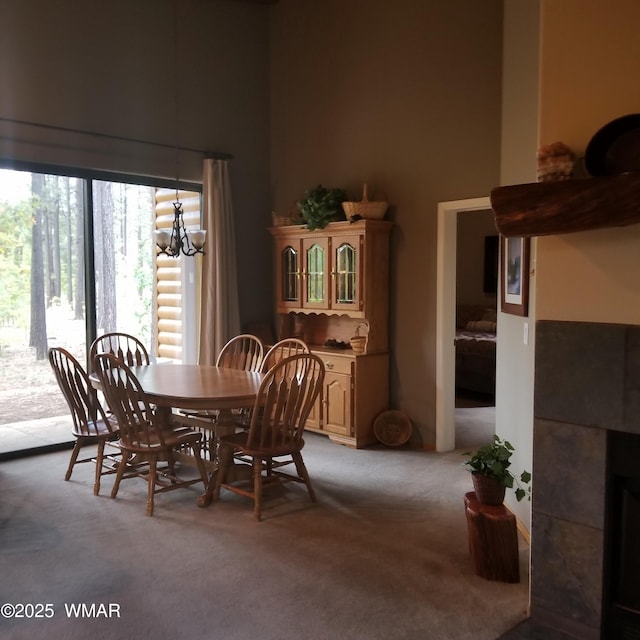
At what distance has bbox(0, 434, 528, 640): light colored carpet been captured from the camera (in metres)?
2.54

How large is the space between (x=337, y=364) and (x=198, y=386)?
1.67m

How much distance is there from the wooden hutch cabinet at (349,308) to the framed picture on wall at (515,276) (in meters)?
1.52

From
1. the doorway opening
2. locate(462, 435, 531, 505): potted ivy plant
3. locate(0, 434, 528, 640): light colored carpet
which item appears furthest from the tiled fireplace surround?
the doorway opening

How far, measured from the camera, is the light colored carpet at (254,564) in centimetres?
254

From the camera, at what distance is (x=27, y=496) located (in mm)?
4000

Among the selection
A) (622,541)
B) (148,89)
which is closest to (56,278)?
(148,89)

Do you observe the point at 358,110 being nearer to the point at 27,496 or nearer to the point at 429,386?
the point at 429,386

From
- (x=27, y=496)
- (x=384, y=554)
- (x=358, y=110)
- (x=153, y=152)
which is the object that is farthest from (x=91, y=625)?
(x=358, y=110)

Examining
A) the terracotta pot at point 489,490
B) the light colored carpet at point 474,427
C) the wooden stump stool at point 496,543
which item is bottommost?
the light colored carpet at point 474,427

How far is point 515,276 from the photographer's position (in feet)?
11.8

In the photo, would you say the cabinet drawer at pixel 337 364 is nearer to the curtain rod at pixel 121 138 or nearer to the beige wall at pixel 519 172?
the beige wall at pixel 519 172

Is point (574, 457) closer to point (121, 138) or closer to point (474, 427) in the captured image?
point (474, 427)

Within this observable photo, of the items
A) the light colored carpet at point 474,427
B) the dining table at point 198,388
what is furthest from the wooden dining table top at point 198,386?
the light colored carpet at point 474,427

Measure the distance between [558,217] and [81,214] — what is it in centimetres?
431
